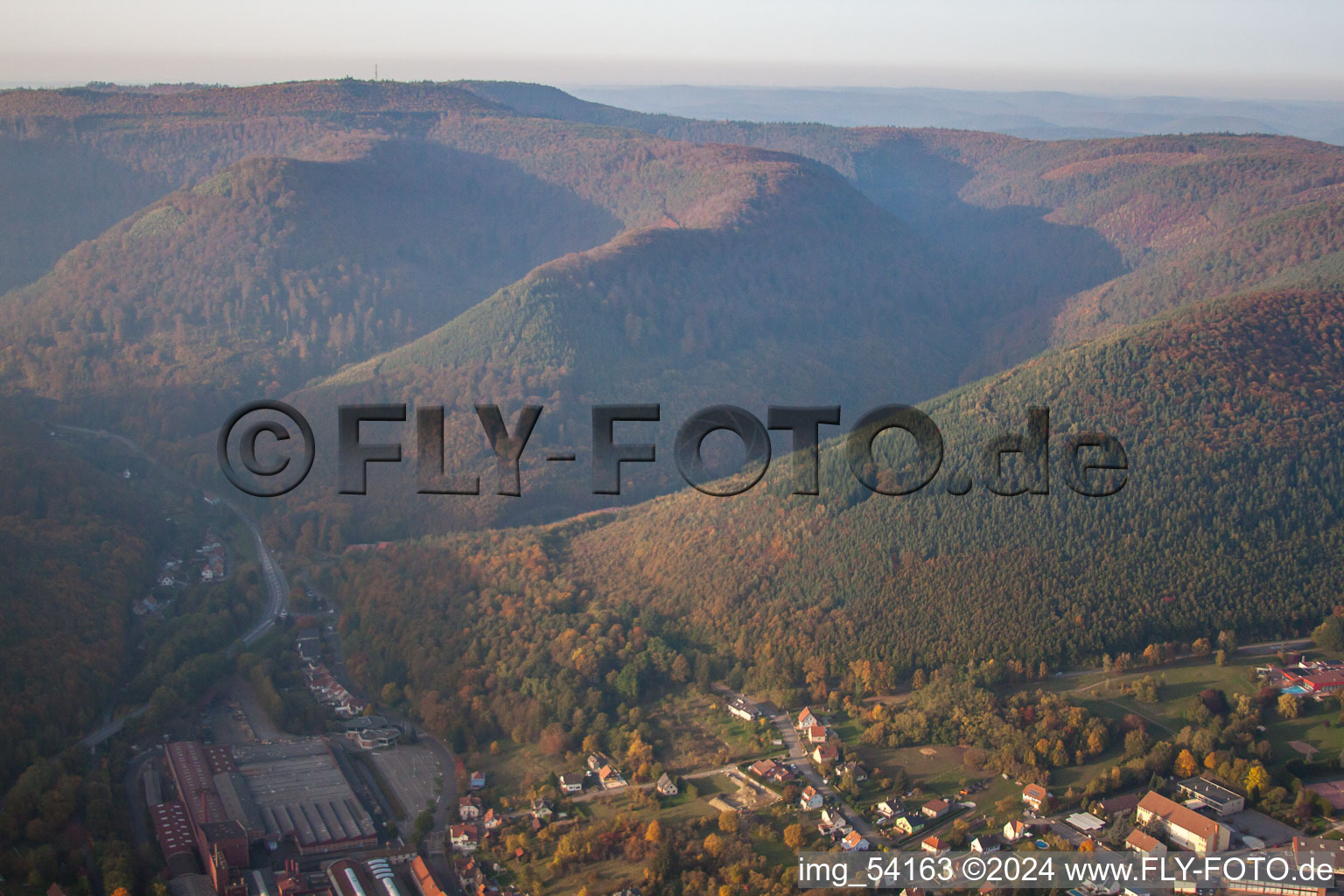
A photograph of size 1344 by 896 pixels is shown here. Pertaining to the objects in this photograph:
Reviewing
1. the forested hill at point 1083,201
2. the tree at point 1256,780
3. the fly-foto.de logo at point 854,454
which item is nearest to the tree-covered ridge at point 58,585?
the fly-foto.de logo at point 854,454

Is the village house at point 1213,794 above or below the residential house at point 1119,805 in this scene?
above

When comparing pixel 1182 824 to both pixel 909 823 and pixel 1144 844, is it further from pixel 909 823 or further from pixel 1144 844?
pixel 909 823

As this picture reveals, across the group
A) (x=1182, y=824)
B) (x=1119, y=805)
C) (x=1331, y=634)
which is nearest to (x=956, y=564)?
(x=1331, y=634)

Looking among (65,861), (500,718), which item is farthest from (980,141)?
(65,861)

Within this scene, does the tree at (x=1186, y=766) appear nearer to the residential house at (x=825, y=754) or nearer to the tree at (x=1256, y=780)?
the tree at (x=1256, y=780)

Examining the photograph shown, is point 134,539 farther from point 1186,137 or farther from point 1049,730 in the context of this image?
point 1186,137

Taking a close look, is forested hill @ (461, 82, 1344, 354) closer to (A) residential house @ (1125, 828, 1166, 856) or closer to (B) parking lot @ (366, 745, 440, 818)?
(A) residential house @ (1125, 828, 1166, 856)

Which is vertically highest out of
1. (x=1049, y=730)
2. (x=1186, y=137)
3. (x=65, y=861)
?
(x=1186, y=137)
